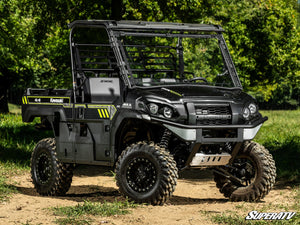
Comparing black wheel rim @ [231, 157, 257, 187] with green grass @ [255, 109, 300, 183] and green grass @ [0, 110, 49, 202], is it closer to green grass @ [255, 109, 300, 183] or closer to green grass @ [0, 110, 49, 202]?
green grass @ [255, 109, 300, 183]

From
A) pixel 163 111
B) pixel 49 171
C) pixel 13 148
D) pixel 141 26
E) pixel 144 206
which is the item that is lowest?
pixel 13 148

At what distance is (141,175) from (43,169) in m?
2.55

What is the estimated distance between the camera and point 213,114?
333 inches

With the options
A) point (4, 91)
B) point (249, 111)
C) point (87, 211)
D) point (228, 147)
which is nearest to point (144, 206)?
point (87, 211)

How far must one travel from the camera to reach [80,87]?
32.9 feet

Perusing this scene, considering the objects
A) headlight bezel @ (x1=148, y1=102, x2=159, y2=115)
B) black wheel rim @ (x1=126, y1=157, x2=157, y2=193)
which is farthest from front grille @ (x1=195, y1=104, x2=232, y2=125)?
black wheel rim @ (x1=126, y1=157, x2=157, y2=193)

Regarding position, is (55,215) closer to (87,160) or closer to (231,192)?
(87,160)

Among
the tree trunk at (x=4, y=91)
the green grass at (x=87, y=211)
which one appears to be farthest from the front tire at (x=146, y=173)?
the tree trunk at (x=4, y=91)

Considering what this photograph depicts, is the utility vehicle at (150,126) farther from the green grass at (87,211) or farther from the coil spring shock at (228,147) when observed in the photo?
the green grass at (87,211)

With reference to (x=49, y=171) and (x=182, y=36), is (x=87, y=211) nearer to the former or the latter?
(x=49, y=171)

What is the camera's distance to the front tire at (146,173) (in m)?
8.22

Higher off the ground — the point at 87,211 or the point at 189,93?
the point at 189,93

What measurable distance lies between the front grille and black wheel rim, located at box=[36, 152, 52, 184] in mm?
3042

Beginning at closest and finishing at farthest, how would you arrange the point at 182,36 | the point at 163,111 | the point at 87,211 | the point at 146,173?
the point at 87,211
the point at 163,111
the point at 146,173
the point at 182,36
